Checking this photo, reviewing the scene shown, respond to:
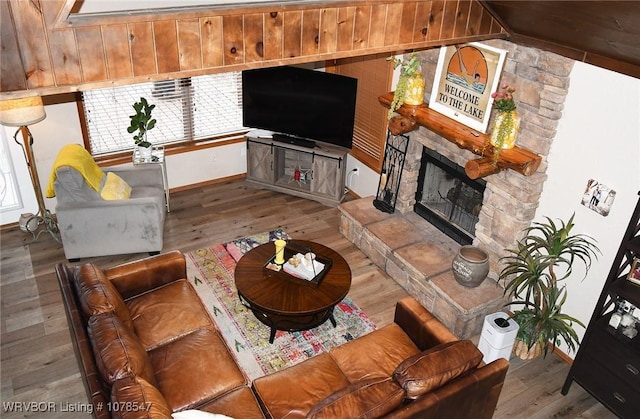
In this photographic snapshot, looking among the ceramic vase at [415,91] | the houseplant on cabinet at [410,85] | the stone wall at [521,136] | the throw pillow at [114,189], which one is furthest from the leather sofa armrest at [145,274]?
the stone wall at [521,136]

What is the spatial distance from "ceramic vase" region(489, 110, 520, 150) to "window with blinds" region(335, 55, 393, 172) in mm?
1782

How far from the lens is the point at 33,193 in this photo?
19.5ft

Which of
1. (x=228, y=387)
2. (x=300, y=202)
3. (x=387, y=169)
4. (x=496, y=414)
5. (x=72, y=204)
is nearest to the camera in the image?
(x=228, y=387)

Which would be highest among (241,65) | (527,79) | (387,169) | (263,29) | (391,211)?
(263,29)

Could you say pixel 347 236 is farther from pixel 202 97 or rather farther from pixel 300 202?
pixel 202 97

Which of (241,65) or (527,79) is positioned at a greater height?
(241,65)

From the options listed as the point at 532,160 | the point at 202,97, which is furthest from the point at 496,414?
the point at 202,97

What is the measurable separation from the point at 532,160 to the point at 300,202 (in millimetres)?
3128

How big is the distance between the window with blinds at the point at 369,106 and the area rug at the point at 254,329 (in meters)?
2.09

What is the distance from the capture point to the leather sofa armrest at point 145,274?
414 cm

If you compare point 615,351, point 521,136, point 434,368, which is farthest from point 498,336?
point 521,136

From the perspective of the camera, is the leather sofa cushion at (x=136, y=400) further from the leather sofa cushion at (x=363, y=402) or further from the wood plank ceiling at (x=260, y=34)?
the wood plank ceiling at (x=260, y=34)

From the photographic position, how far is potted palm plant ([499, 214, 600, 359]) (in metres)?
4.14

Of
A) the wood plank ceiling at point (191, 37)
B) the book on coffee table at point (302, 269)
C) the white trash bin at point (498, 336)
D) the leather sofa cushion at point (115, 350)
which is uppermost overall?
the wood plank ceiling at point (191, 37)
